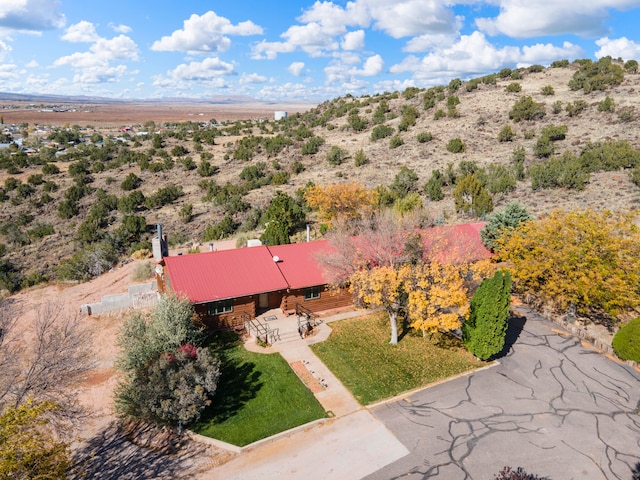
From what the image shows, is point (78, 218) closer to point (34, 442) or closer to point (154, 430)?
point (154, 430)

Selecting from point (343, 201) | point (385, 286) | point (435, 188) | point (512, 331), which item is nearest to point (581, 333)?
point (512, 331)

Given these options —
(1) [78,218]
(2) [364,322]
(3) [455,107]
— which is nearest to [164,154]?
(1) [78,218]

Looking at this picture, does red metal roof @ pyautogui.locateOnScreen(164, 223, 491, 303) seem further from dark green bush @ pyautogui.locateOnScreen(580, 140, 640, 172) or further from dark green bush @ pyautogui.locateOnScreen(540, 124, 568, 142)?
dark green bush @ pyautogui.locateOnScreen(540, 124, 568, 142)

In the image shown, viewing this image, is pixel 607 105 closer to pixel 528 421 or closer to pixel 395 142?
pixel 395 142

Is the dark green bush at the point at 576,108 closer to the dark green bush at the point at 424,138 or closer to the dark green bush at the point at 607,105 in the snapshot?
the dark green bush at the point at 607,105

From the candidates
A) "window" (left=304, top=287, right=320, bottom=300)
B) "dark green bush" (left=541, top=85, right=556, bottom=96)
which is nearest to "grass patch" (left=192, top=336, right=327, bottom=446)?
"window" (left=304, top=287, right=320, bottom=300)

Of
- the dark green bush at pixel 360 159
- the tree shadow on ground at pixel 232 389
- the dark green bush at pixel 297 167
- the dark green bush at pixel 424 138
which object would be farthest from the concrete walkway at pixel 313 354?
the dark green bush at pixel 424 138

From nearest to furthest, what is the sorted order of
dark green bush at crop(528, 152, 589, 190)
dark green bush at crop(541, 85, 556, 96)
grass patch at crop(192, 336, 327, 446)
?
grass patch at crop(192, 336, 327, 446) < dark green bush at crop(528, 152, 589, 190) < dark green bush at crop(541, 85, 556, 96)
